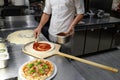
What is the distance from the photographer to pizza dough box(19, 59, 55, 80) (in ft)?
2.75

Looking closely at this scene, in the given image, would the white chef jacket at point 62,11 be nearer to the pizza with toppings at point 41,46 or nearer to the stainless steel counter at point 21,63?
the pizza with toppings at point 41,46

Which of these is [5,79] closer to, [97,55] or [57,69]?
[57,69]

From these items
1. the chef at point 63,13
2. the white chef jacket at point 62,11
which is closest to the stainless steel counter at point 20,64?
the chef at point 63,13

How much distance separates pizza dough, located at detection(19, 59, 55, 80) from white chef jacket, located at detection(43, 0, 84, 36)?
688 mm

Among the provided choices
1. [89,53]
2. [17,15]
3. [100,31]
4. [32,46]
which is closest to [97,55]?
[89,53]

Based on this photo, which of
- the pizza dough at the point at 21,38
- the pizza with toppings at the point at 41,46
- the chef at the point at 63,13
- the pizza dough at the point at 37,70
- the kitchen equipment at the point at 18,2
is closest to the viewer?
the pizza dough at the point at 37,70

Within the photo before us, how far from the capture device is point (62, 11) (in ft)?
5.01

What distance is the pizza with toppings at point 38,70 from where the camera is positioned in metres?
0.84

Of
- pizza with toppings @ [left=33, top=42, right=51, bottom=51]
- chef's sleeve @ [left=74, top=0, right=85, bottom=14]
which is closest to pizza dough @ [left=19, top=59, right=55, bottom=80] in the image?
pizza with toppings @ [left=33, top=42, right=51, bottom=51]

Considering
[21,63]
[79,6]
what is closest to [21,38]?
[21,63]

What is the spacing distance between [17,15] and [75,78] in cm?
132

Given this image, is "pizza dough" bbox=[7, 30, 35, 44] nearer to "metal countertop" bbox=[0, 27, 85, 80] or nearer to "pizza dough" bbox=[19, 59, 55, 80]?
"metal countertop" bbox=[0, 27, 85, 80]

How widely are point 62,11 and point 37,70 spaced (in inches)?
31.8

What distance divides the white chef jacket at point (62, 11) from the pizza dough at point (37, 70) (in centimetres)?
69
